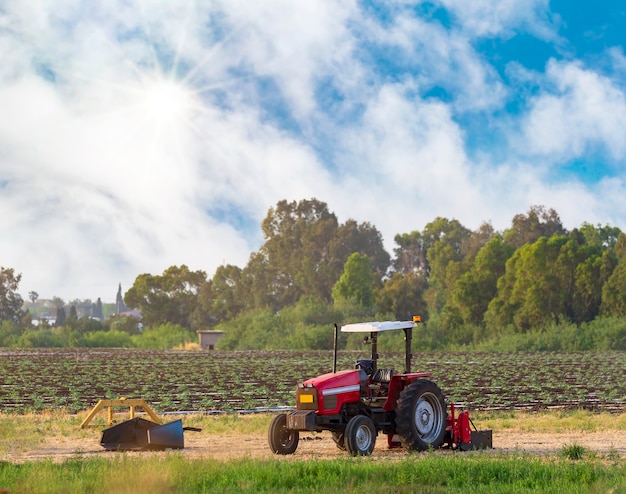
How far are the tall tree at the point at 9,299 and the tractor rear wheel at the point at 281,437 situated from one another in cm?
11623

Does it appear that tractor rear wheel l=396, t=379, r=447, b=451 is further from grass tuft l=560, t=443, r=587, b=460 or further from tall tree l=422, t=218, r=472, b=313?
tall tree l=422, t=218, r=472, b=313

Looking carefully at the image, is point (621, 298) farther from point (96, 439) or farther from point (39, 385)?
point (96, 439)

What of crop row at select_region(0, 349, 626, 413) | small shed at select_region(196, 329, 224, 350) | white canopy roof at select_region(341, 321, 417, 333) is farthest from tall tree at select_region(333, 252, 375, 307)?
white canopy roof at select_region(341, 321, 417, 333)

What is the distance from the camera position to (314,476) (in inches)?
484

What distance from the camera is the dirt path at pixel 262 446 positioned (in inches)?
610

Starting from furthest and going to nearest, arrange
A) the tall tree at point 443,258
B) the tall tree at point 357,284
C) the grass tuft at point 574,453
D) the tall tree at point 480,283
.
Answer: the tall tree at point 357,284
the tall tree at point 443,258
the tall tree at point 480,283
the grass tuft at point 574,453

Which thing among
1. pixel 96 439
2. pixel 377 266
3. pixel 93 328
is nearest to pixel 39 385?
pixel 96 439

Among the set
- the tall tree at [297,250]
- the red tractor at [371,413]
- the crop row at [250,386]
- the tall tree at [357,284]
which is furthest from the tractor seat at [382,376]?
the tall tree at [297,250]

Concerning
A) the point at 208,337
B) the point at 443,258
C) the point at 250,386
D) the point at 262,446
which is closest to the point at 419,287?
the point at 443,258

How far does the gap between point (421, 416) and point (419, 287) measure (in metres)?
105

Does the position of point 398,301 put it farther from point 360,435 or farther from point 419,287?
point 360,435

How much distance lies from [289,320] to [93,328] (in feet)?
121

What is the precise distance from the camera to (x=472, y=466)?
12.9m

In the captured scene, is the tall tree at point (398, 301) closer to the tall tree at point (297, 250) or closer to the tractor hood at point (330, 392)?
the tall tree at point (297, 250)
